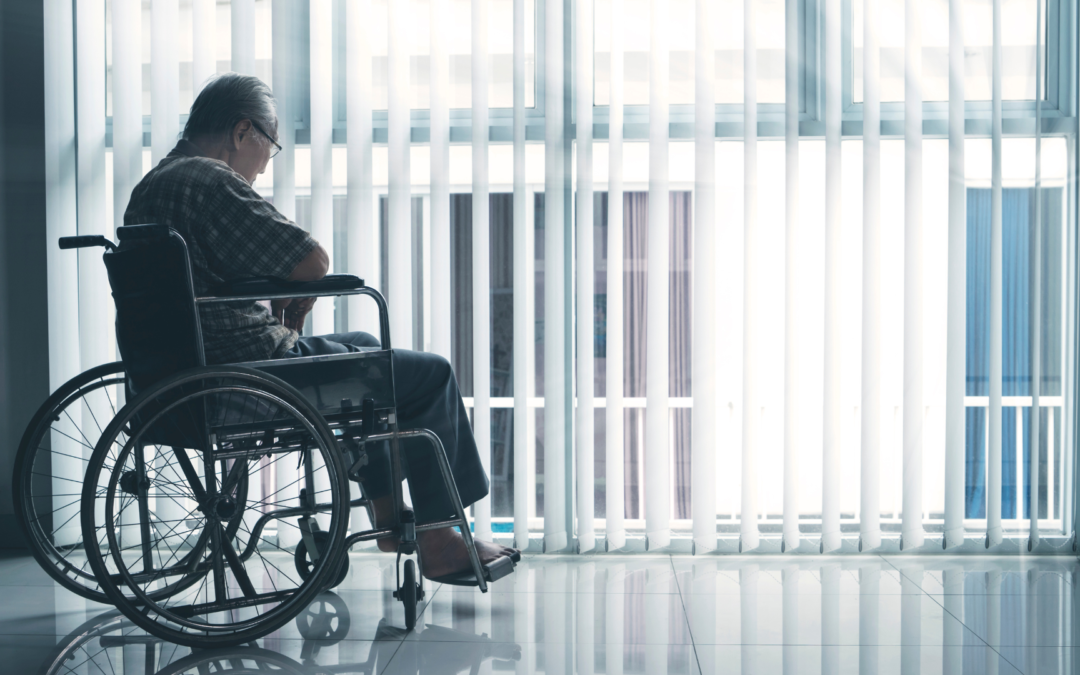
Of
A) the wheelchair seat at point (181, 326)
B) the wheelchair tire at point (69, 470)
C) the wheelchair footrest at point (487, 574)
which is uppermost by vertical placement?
the wheelchair seat at point (181, 326)

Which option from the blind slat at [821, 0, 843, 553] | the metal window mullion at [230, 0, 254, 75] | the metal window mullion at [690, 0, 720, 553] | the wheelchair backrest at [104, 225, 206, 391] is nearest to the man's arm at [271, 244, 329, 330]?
the wheelchair backrest at [104, 225, 206, 391]

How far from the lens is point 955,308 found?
76.3 inches

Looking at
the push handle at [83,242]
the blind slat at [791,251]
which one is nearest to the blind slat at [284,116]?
the push handle at [83,242]

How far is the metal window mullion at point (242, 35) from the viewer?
1.98 m

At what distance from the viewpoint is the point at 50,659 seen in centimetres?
135

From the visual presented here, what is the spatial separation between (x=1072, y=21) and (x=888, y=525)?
1.44 metres

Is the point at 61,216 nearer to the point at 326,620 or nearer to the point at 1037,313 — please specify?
the point at 326,620

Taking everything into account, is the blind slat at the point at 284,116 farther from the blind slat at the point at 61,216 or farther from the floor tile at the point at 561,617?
the floor tile at the point at 561,617

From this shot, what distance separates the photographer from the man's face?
155 centimetres

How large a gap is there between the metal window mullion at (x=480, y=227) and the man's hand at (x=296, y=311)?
477 mm

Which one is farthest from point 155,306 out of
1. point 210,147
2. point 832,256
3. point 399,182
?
point 832,256

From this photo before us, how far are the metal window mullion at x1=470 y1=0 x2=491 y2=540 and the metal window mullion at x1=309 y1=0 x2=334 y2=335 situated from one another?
0.39 metres

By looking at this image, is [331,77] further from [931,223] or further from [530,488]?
[931,223]

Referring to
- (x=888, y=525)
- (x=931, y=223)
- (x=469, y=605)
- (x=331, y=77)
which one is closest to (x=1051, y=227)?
(x=931, y=223)
